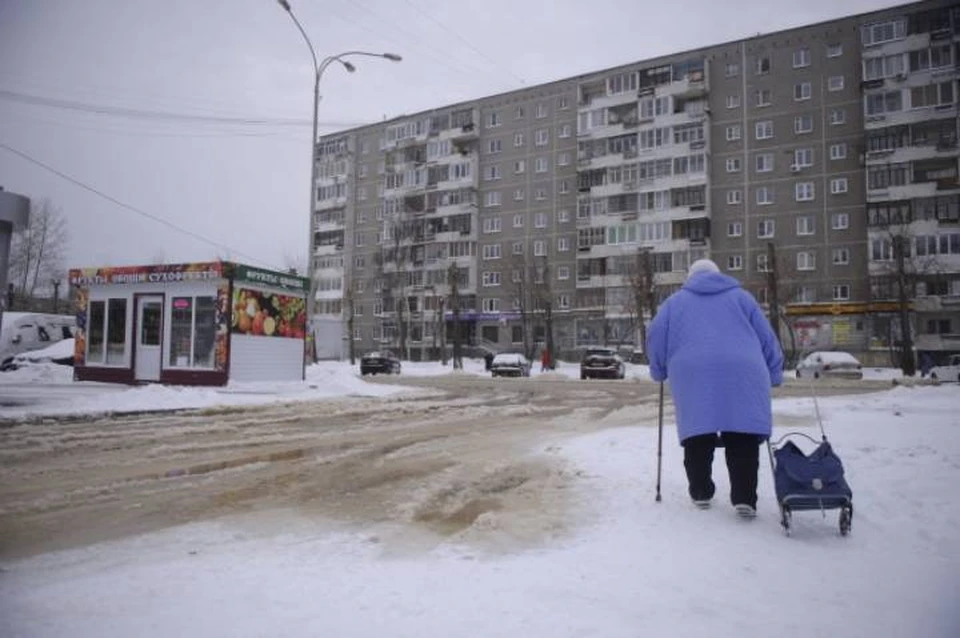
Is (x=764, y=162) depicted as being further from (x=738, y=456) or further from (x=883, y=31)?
(x=738, y=456)

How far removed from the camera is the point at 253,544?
4.15 meters

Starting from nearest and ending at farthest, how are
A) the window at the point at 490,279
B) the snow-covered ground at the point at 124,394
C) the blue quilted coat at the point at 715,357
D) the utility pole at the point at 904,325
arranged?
the blue quilted coat at the point at 715,357, the snow-covered ground at the point at 124,394, the utility pole at the point at 904,325, the window at the point at 490,279

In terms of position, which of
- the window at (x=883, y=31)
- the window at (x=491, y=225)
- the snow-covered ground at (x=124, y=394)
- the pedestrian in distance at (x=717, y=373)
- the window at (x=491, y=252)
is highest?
the window at (x=883, y=31)

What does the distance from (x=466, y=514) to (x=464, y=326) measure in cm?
6423

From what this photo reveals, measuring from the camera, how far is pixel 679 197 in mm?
56688

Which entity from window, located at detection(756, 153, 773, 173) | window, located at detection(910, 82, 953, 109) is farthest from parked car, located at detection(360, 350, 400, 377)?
window, located at detection(910, 82, 953, 109)

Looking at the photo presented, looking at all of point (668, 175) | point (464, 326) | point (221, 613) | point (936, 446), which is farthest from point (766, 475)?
point (464, 326)

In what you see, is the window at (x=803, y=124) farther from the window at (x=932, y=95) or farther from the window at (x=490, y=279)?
the window at (x=490, y=279)

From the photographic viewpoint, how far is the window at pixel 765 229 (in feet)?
180

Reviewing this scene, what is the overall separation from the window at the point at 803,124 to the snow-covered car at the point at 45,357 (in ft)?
172

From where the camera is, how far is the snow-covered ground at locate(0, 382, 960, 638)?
115 inches

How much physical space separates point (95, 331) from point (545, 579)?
2238 cm

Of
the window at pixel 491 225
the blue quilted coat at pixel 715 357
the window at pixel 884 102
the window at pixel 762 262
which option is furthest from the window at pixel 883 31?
the blue quilted coat at pixel 715 357

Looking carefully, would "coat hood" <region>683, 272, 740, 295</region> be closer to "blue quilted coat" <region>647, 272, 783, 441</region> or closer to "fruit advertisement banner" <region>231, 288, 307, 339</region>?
"blue quilted coat" <region>647, 272, 783, 441</region>
